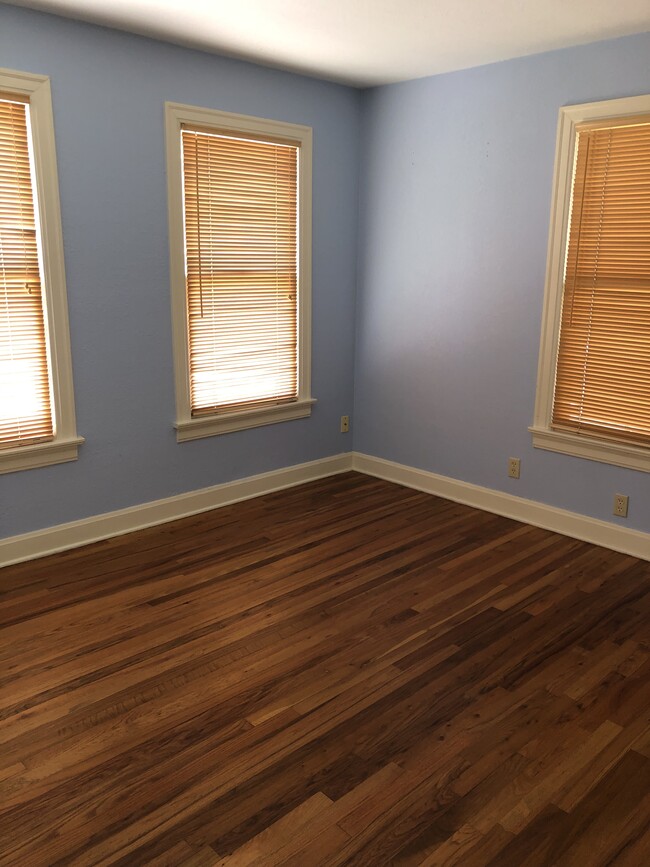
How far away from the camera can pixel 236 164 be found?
3.95m

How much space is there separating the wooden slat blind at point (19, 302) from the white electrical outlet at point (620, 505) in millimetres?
2880

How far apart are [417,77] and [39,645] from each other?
11.9 ft

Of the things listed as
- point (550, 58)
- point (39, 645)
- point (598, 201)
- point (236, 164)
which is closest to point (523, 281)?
point (598, 201)

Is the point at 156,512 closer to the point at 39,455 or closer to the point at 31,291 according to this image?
the point at 39,455

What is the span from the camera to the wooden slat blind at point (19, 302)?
3.16m

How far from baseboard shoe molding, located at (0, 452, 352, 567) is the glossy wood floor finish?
10 centimetres

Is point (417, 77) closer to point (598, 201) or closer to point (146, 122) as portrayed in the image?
point (598, 201)

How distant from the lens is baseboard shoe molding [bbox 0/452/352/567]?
352cm

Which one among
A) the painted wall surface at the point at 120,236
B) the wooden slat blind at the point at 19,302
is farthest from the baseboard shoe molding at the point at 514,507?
the wooden slat blind at the point at 19,302

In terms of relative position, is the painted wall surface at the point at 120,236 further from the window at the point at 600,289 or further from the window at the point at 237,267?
the window at the point at 600,289

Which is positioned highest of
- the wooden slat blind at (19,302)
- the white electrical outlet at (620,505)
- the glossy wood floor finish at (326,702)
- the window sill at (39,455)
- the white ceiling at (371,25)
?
the white ceiling at (371,25)

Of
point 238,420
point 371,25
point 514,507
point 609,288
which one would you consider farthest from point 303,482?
point 371,25

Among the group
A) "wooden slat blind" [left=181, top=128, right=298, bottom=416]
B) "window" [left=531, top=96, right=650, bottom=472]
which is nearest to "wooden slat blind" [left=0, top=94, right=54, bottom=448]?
"wooden slat blind" [left=181, top=128, right=298, bottom=416]

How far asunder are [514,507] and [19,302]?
285 cm
